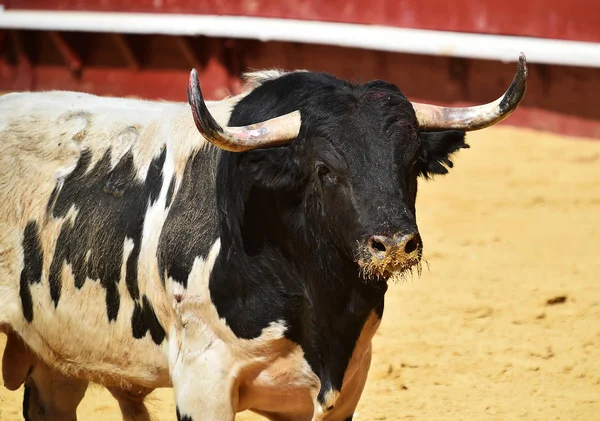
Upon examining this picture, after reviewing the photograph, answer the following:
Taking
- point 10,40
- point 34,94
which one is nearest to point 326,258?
point 34,94

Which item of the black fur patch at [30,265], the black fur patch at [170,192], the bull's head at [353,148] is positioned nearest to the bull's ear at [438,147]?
the bull's head at [353,148]

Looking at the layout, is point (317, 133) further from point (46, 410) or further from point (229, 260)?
point (46, 410)

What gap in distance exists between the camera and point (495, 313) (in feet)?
16.9

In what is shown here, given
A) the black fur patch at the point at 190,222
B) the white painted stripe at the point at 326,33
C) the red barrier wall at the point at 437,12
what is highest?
the red barrier wall at the point at 437,12

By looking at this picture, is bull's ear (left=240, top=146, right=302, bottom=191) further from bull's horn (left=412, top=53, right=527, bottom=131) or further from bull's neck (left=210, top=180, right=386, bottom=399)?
bull's horn (left=412, top=53, right=527, bottom=131)

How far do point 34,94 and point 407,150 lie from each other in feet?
5.26

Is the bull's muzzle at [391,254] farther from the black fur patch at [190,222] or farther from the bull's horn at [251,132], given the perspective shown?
the black fur patch at [190,222]

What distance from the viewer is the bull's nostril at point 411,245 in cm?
256

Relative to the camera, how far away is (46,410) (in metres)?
3.89

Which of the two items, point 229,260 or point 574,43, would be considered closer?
point 229,260

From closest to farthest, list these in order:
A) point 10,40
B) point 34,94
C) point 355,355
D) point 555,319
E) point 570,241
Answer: point 355,355 → point 34,94 → point 555,319 → point 570,241 → point 10,40

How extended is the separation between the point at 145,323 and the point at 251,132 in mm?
695

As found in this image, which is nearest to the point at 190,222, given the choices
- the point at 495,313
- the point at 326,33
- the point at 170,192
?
the point at 170,192

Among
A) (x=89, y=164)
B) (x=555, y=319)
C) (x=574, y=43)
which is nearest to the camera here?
(x=89, y=164)
